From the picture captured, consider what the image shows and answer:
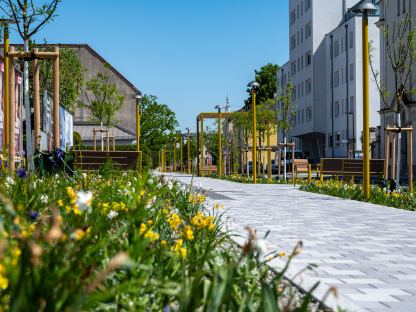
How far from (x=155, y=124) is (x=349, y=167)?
69.4 metres

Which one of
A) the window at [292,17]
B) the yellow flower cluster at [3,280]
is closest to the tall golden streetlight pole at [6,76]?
the yellow flower cluster at [3,280]

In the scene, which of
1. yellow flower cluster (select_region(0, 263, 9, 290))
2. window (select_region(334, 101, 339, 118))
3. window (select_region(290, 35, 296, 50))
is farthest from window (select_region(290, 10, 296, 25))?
yellow flower cluster (select_region(0, 263, 9, 290))

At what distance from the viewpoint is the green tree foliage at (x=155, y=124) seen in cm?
9144

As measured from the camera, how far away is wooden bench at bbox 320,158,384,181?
22.0 m

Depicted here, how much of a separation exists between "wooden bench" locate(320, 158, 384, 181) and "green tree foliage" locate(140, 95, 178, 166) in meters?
66.9

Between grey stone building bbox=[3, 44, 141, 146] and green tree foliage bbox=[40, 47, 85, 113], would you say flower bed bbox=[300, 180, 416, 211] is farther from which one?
grey stone building bbox=[3, 44, 141, 146]

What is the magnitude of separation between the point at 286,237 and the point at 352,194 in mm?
9214

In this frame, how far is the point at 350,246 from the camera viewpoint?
313 inches

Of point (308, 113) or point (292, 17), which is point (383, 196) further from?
point (292, 17)

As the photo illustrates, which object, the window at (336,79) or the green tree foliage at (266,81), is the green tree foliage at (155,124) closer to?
the green tree foliage at (266,81)

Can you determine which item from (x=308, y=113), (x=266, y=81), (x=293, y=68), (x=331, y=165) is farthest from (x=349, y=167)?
(x=266, y=81)

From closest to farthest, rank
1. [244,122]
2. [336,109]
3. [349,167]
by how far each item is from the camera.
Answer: [349,167] < [244,122] < [336,109]

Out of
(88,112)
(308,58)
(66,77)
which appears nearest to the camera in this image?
(66,77)

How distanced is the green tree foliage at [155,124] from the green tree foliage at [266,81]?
34.2ft
